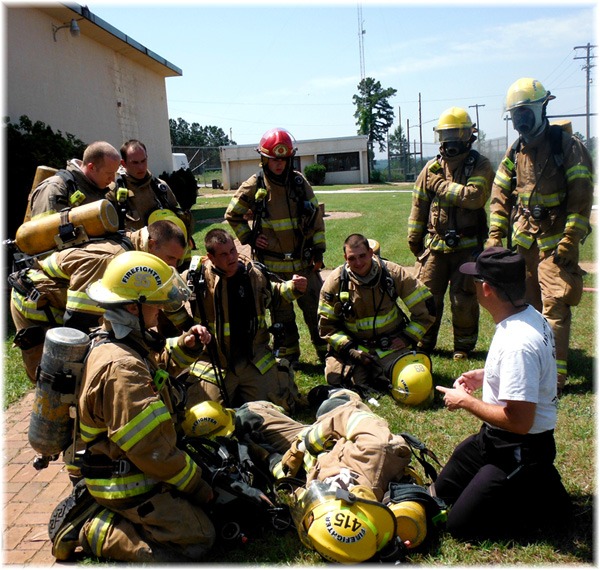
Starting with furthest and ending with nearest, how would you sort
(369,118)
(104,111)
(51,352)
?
(369,118), (104,111), (51,352)

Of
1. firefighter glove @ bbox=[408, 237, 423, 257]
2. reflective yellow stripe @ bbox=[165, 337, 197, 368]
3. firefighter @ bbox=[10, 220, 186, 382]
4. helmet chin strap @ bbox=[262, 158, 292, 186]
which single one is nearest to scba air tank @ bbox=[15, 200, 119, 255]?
firefighter @ bbox=[10, 220, 186, 382]

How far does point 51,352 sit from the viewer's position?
3316mm

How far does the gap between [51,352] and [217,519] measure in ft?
4.72

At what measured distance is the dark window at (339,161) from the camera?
4734 cm

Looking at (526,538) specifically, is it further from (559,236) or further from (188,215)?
(188,215)

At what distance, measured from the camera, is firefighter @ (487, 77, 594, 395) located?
18.2 ft

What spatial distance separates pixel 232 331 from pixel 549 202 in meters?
3.31

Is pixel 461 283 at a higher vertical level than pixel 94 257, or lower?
lower

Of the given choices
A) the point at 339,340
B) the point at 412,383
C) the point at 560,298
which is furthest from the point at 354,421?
the point at 560,298

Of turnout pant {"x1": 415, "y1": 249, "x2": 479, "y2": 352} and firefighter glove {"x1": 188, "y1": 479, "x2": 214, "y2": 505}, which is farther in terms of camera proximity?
turnout pant {"x1": 415, "y1": 249, "x2": 479, "y2": 352}

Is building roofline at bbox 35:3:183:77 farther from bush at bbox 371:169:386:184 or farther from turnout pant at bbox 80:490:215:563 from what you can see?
bush at bbox 371:169:386:184

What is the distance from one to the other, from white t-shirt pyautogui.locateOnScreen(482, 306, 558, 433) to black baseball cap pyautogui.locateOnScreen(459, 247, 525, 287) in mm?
213

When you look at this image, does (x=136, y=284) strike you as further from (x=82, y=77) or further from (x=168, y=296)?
(x=82, y=77)

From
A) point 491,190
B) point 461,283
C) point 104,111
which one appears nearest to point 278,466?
point 461,283
